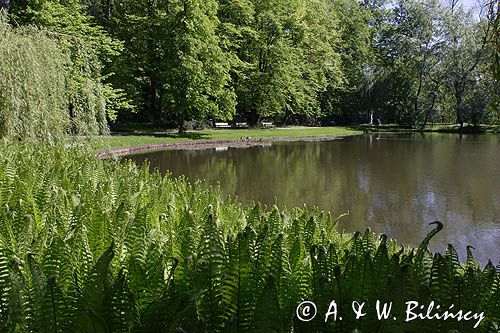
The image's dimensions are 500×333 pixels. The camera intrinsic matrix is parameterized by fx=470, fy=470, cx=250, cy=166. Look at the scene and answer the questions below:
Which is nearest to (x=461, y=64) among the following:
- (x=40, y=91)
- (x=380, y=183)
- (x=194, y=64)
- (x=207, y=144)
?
(x=194, y=64)

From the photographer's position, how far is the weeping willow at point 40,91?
30.2 feet

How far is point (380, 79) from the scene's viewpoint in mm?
49469

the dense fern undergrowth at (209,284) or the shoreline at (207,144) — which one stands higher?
the dense fern undergrowth at (209,284)

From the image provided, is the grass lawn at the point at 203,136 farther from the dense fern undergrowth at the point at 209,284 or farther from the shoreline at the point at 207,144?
the dense fern undergrowth at the point at 209,284

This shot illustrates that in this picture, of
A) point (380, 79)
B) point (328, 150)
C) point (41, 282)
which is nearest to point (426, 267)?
point (41, 282)

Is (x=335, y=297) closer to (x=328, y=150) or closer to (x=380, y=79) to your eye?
(x=328, y=150)

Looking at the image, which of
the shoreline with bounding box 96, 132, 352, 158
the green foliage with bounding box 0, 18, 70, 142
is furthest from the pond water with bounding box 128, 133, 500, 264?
the green foliage with bounding box 0, 18, 70, 142

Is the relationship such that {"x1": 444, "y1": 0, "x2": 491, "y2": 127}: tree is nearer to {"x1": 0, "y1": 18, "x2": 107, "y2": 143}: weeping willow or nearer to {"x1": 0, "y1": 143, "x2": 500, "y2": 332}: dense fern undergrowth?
{"x1": 0, "y1": 18, "x2": 107, "y2": 143}: weeping willow

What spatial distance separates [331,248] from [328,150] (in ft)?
81.3

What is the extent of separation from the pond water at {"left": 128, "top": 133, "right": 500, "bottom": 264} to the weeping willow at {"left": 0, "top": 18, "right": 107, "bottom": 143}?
460 centimetres

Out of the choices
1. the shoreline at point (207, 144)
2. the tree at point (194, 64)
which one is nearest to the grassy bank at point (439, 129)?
the shoreline at point (207, 144)

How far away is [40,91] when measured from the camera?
9.51 meters

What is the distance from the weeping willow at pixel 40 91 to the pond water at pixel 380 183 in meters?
4.60

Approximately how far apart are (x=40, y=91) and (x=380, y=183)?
1052cm
